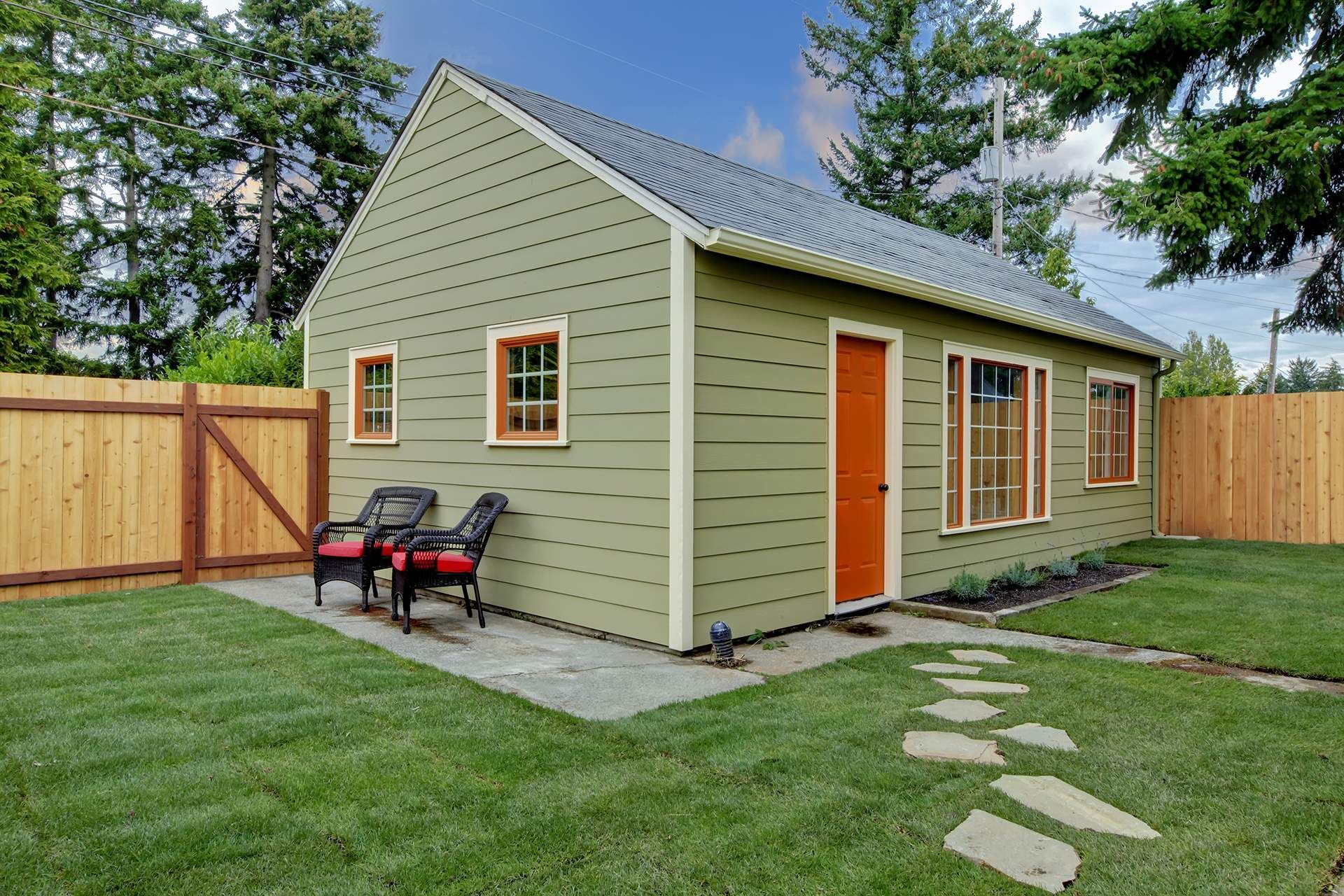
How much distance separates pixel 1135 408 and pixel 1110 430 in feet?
3.02

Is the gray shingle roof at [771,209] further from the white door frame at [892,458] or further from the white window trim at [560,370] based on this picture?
the white window trim at [560,370]

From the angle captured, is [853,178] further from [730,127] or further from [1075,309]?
[1075,309]

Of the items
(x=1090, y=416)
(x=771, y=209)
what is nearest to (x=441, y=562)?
(x=771, y=209)

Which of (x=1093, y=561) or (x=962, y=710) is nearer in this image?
(x=962, y=710)

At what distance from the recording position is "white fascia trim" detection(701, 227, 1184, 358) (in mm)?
4938

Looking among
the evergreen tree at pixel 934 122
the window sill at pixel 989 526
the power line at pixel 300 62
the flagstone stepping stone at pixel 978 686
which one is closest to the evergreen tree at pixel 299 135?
the power line at pixel 300 62

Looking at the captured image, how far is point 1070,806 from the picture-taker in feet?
9.31

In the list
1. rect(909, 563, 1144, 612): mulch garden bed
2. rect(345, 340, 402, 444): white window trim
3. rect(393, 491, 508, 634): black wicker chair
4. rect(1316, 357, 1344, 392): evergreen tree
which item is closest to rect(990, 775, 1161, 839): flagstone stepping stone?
rect(909, 563, 1144, 612): mulch garden bed

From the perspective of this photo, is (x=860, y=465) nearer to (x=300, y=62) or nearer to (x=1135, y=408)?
(x=1135, y=408)

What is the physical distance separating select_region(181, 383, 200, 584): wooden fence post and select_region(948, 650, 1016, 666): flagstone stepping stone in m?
6.59

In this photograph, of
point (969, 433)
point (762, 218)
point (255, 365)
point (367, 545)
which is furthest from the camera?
point (255, 365)

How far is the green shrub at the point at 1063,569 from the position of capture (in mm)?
7922

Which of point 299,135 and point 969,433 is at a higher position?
point 299,135

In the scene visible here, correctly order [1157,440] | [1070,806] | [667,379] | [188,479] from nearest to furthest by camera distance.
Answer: [1070,806]
[667,379]
[188,479]
[1157,440]
